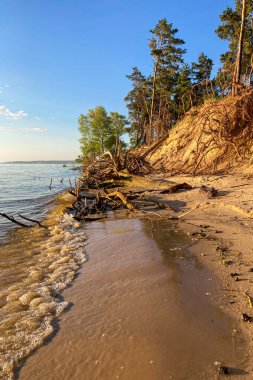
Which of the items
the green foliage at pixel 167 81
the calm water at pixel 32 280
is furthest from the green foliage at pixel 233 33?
the calm water at pixel 32 280

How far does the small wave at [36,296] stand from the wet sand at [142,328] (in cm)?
17

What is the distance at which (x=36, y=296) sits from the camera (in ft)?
13.4

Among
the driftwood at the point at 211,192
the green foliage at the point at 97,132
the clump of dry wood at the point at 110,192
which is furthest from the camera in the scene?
the green foliage at the point at 97,132

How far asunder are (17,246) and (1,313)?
3314 mm

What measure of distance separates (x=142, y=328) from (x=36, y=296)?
1787mm

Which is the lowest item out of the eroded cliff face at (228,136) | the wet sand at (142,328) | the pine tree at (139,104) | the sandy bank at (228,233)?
the wet sand at (142,328)

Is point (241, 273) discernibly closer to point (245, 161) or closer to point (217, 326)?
point (217, 326)

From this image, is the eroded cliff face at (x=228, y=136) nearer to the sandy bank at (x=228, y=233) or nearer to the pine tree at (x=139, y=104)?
the sandy bank at (x=228, y=233)

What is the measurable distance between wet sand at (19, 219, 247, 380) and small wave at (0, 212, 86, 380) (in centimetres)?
17

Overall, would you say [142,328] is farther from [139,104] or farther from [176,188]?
[139,104]

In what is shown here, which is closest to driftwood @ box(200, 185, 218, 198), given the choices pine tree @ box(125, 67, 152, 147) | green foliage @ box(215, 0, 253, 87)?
green foliage @ box(215, 0, 253, 87)

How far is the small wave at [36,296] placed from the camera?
298cm

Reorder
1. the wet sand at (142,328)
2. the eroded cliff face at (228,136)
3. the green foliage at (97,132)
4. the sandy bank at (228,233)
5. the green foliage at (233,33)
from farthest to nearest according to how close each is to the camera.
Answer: the green foliage at (97,132), the green foliage at (233,33), the eroded cliff face at (228,136), the sandy bank at (228,233), the wet sand at (142,328)

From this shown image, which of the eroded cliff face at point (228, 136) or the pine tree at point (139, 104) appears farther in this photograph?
the pine tree at point (139, 104)
